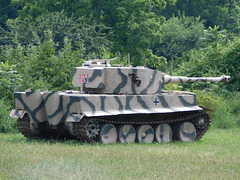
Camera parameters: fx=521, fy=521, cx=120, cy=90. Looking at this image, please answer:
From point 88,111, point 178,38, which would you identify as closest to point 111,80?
point 88,111

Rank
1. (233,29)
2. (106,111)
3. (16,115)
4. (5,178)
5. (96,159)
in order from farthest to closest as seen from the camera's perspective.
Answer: (233,29) < (16,115) < (106,111) < (96,159) < (5,178)

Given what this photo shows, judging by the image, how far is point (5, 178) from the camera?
8164 mm

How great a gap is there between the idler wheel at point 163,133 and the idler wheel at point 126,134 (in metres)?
0.80

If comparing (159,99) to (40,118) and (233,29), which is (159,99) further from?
(233,29)

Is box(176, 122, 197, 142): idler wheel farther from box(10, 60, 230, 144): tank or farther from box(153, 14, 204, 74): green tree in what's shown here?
box(153, 14, 204, 74): green tree

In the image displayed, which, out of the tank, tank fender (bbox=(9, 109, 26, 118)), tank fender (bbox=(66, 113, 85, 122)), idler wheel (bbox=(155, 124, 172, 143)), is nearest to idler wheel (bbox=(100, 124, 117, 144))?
the tank

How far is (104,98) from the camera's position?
12633 millimetres

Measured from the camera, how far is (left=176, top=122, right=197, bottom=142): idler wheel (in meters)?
14.5

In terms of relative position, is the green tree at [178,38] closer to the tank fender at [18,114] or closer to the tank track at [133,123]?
the tank track at [133,123]

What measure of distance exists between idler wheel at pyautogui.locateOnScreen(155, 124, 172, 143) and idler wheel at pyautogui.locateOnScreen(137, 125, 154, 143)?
0.20 metres

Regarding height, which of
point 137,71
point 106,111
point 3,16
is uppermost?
point 3,16

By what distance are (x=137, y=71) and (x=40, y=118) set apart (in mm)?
2902

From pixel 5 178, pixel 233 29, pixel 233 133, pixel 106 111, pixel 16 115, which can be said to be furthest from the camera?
pixel 233 29

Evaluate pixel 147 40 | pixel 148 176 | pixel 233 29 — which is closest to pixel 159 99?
pixel 148 176
